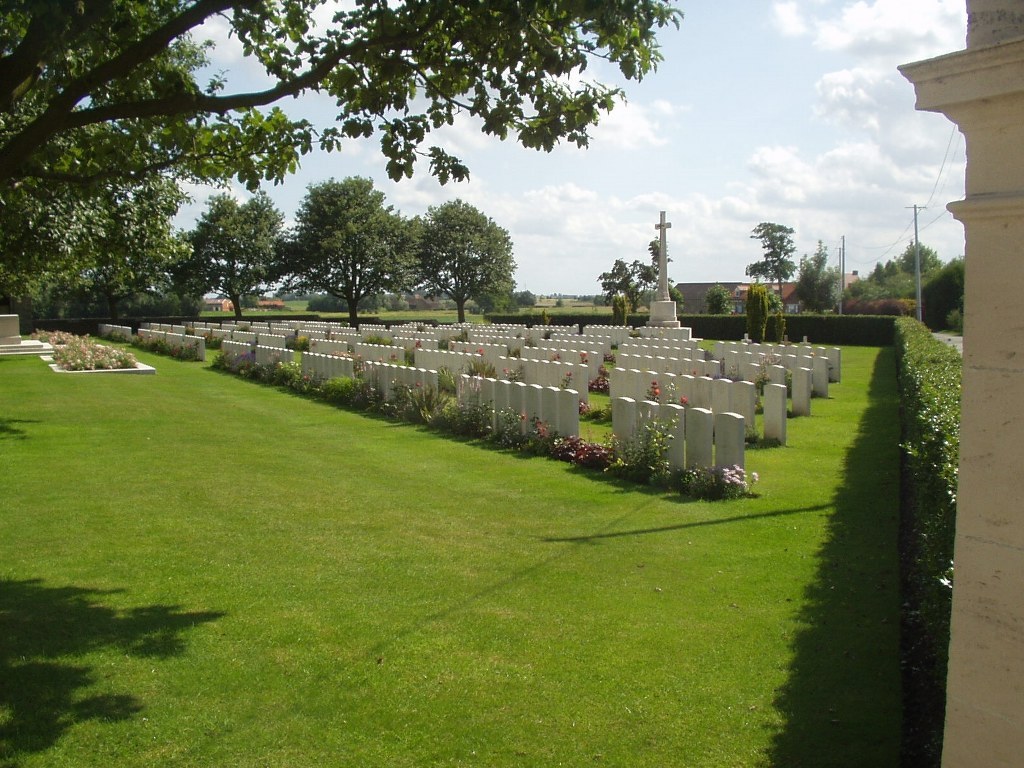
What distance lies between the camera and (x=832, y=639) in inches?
176

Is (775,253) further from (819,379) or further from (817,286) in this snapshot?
(819,379)

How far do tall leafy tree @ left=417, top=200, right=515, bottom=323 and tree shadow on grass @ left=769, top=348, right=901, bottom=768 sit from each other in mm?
53048

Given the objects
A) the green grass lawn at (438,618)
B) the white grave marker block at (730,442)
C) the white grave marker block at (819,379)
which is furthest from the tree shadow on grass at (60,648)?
the white grave marker block at (819,379)

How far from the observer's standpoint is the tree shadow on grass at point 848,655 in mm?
3434

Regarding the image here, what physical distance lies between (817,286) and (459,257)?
1095 inches

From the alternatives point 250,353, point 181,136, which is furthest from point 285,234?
point 181,136

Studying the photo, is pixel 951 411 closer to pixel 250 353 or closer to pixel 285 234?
pixel 250 353

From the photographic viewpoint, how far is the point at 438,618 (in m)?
4.76

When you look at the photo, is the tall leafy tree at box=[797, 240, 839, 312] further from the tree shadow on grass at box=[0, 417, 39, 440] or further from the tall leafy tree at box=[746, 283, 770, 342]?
the tree shadow on grass at box=[0, 417, 39, 440]

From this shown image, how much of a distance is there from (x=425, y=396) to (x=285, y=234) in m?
43.1

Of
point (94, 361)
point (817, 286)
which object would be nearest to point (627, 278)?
point (817, 286)

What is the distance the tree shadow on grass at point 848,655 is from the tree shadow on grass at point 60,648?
112 inches

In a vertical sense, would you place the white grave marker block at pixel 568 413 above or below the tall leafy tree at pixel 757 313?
below

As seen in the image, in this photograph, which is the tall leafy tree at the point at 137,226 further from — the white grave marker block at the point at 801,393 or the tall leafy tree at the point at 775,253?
the tall leafy tree at the point at 775,253
